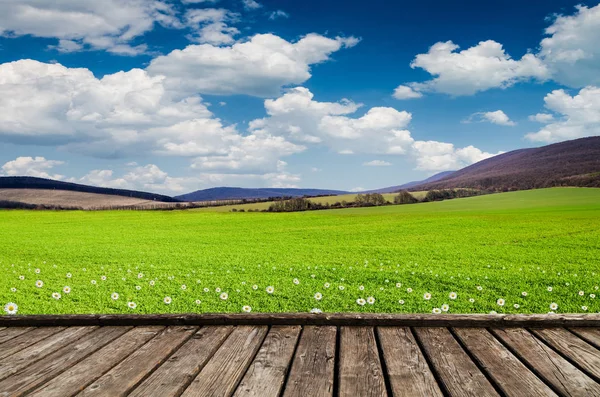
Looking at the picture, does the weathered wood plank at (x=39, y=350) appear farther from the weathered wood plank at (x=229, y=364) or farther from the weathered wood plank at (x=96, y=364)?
the weathered wood plank at (x=229, y=364)

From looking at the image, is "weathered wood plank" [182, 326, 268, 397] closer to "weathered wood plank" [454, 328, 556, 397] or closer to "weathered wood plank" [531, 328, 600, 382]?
"weathered wood plank" [454, 328, 556, 397]

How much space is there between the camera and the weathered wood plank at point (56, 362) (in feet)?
9.78

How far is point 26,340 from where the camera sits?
3957 mm

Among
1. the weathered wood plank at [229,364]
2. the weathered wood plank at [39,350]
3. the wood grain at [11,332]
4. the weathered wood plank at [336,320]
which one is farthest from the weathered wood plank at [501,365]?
the wood grain at [11,332]

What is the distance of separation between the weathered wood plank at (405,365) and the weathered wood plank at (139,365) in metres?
1.72

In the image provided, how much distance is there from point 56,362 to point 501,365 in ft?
11.0

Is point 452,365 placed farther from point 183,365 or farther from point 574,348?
point 183,365

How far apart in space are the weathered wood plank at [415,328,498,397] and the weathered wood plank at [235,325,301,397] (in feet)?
3.57

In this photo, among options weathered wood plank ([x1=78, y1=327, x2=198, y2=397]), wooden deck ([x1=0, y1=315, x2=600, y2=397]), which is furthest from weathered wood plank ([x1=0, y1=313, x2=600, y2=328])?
weathered wood plank ([x1=78, y1=327, x2=198, y2=397])

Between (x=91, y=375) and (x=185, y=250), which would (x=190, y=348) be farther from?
(x=185, y=250)

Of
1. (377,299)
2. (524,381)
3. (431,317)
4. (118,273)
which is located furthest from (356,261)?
(524,381)

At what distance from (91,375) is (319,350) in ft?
5.55

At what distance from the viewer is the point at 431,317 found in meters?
4.11

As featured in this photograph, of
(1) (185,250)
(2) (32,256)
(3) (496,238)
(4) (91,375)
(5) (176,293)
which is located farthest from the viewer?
(3) (496,238)
